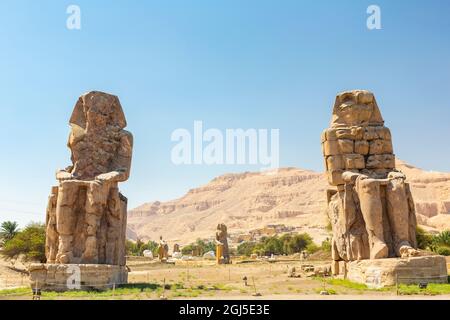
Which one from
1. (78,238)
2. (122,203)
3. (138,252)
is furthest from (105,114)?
(138,252)

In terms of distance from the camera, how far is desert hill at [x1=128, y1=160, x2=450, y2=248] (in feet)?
331

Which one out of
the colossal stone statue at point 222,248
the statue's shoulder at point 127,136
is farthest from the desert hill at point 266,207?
the statue's shoulder at point 127,136

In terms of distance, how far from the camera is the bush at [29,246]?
26.6m

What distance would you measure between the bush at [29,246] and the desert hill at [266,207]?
174 feet

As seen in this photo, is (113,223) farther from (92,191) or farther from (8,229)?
(8,229)

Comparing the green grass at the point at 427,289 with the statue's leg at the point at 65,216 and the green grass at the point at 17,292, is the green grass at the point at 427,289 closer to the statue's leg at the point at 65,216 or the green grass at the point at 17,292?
the statue's leg at the point at 65,216

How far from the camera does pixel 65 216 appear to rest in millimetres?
11672

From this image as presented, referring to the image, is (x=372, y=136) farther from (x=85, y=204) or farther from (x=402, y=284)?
(x=85, y=204)

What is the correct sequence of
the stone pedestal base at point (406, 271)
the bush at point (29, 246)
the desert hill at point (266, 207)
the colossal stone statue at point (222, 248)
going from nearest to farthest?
the stone pedestal base at point (406, 271), the bush at point (29, 246), the colossal stone statue at point (222, 248), the desert hill at point (266, 207)

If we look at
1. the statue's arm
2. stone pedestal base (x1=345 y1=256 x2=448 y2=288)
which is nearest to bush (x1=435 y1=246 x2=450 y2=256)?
stone pedestal base (x1=345 y1=256 x2=448 y2=288)

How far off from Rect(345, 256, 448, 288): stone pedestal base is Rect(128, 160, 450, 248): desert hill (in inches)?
2517

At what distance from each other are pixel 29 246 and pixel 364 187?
71.6 feet

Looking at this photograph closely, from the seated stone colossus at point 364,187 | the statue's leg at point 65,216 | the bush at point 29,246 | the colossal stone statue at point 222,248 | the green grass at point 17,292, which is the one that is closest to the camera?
the green grass at point 17,292
